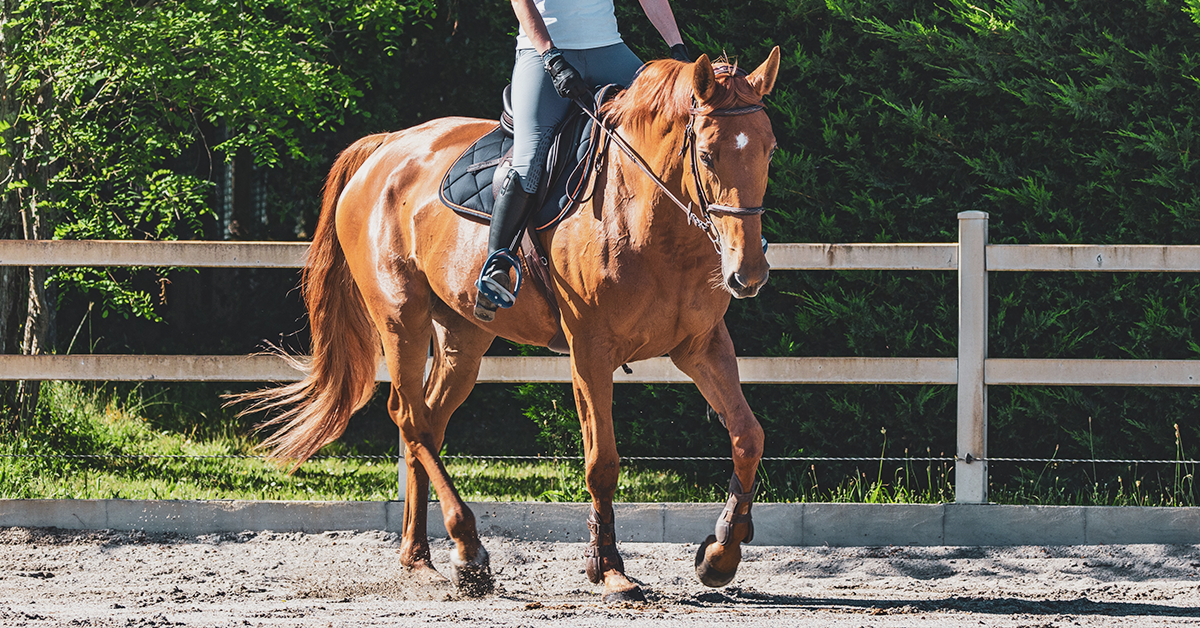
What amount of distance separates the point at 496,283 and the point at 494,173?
570 mm

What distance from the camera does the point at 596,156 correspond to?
4.50m

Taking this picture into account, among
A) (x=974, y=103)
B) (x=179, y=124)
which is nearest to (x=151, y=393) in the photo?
(x=179, y=124)

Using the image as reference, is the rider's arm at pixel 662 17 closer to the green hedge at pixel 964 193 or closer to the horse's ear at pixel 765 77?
the horse's ear at pixel 765 77

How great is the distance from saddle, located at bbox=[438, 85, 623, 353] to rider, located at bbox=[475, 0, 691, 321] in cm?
5

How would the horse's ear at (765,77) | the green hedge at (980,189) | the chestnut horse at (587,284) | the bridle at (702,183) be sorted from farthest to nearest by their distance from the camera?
the green hedge at (980,189) < the horse's ear at (765,77) < the chestnut horse at (587,284) < the bridle at (702,183)

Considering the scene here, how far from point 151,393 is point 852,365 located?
5.81 meters

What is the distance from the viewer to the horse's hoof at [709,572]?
4555 millimetres

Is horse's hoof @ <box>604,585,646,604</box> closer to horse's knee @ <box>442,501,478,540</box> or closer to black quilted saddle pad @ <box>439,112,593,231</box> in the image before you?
horse's knee @ <box>442,501,478,540</box>

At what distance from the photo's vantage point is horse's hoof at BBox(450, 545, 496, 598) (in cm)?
481

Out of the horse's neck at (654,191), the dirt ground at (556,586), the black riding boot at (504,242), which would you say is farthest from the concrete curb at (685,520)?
the horse's neck at (654,191)

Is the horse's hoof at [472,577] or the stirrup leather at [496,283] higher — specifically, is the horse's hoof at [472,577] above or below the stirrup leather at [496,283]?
below

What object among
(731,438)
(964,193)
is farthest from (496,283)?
(964,193)

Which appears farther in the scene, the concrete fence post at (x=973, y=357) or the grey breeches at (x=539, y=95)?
the concrete fence post at (x=973, y=357)

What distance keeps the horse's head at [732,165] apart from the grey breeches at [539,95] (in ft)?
2.66
